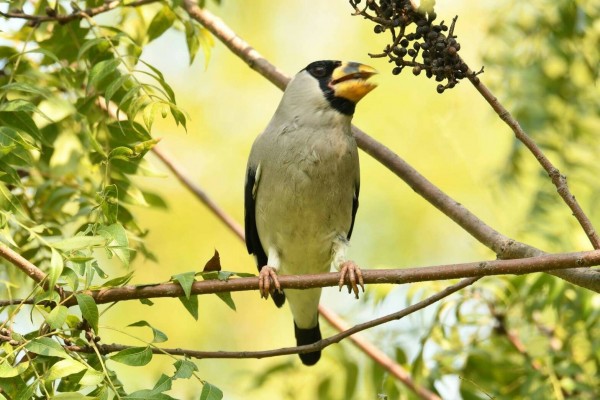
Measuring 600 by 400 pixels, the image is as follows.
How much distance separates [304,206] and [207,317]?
5105mm

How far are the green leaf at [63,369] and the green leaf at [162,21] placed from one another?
7.13ft

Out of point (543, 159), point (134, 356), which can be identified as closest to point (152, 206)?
point (134, 356)

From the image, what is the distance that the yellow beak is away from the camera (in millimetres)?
5129

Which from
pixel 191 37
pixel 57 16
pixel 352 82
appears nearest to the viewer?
pixel 57 16

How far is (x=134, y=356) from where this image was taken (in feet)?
10.5

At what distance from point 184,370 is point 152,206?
5.69ft

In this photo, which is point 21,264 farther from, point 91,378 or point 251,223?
point 251,223

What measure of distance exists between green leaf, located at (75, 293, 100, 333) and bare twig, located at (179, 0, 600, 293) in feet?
5.70

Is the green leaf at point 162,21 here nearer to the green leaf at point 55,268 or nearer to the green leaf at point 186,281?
the green leaf at point 186,281

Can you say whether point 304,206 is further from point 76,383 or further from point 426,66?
point 76,383

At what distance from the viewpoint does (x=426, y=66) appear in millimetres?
3346

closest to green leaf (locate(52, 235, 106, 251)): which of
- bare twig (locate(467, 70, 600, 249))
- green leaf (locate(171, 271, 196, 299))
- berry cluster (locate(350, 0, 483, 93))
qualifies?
green leaf (locate(171, 271, 196, 299))

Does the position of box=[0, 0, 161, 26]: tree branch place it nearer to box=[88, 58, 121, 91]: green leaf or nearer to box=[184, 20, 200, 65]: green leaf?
box=[184, 20, 200, 65]: green leaf

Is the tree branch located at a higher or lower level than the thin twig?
higher
